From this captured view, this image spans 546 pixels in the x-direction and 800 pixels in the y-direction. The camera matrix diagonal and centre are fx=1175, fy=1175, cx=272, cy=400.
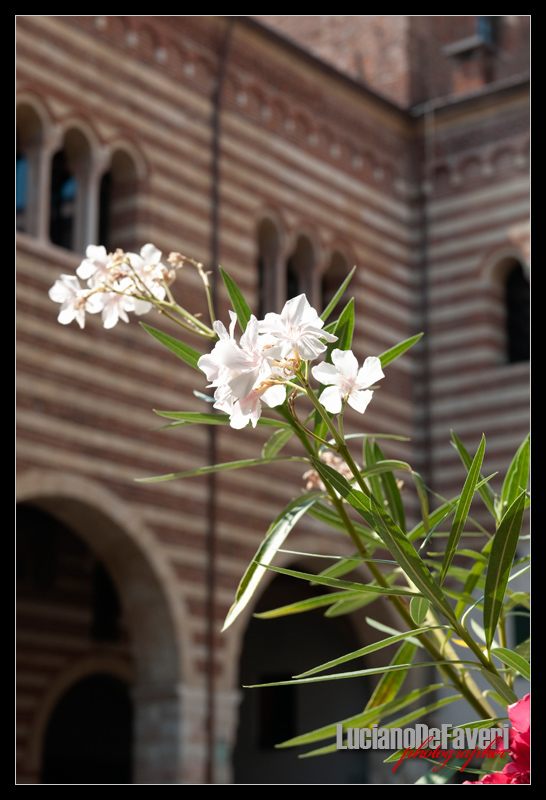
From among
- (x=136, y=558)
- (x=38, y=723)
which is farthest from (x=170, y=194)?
(x=38, y=723)

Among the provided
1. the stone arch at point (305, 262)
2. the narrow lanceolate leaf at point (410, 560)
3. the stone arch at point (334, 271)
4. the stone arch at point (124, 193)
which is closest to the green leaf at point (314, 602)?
the narrow lanceolate leaf at point (410, 560)

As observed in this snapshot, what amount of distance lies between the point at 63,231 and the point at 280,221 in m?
2.53

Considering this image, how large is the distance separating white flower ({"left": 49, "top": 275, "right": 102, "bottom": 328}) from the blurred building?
7118 mm

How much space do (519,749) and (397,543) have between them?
0.28 meters

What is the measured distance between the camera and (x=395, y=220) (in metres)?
13.2

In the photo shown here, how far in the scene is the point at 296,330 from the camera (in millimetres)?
1429

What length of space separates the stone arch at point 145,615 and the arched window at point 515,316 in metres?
5.16

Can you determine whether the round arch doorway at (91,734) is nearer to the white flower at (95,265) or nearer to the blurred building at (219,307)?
the blurred building at (219,307)

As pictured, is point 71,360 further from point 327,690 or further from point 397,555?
point 397,555

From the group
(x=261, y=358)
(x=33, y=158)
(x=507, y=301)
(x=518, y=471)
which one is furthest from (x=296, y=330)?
(x=507, y=301)

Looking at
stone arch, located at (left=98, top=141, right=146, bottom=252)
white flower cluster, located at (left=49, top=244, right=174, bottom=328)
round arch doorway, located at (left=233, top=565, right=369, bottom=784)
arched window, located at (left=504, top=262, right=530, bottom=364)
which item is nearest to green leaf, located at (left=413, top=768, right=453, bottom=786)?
white flower cluster, located at (left=49, top=244, right=174, bottom=328)

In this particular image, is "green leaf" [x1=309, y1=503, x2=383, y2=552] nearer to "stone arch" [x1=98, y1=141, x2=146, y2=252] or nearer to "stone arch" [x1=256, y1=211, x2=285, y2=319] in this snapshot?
"stone arch" [x1=98, y1=141, x2=146, y2=252]
